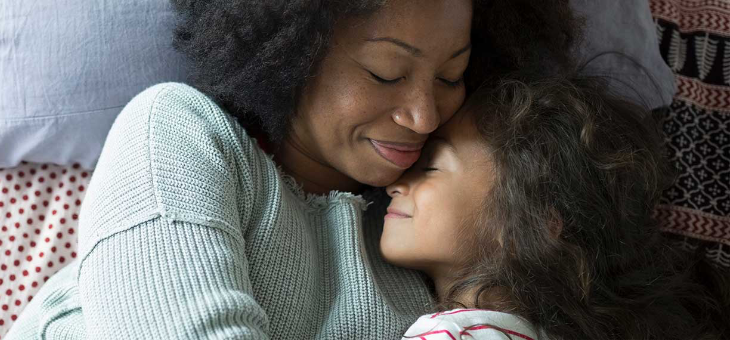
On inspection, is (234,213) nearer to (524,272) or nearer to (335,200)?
(335,200)

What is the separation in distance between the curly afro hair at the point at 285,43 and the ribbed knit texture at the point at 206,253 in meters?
0.06

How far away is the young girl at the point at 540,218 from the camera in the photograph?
4.10ft

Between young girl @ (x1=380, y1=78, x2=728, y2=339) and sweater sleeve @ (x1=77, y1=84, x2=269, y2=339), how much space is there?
30 centimetres

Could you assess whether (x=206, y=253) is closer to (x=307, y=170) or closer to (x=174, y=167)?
(x=174, y=167)

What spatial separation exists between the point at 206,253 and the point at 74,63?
56 cm

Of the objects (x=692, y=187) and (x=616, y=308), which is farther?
(x=692, y=187)

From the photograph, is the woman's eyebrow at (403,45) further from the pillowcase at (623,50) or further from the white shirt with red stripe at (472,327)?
the pillowcase at (623,50)

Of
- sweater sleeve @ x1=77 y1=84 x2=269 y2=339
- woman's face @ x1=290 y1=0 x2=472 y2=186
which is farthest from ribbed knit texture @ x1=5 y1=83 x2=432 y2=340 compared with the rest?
woman's face @ x1=290 y1=0 x2=472 y2=186

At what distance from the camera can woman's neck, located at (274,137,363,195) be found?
4.69 ft

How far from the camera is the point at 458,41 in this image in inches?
48.7

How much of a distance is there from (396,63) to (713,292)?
2.82ft

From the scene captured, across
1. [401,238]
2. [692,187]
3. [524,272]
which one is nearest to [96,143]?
[401,238]

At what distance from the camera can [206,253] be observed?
1.08m

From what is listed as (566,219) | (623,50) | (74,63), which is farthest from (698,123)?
(74,63)
